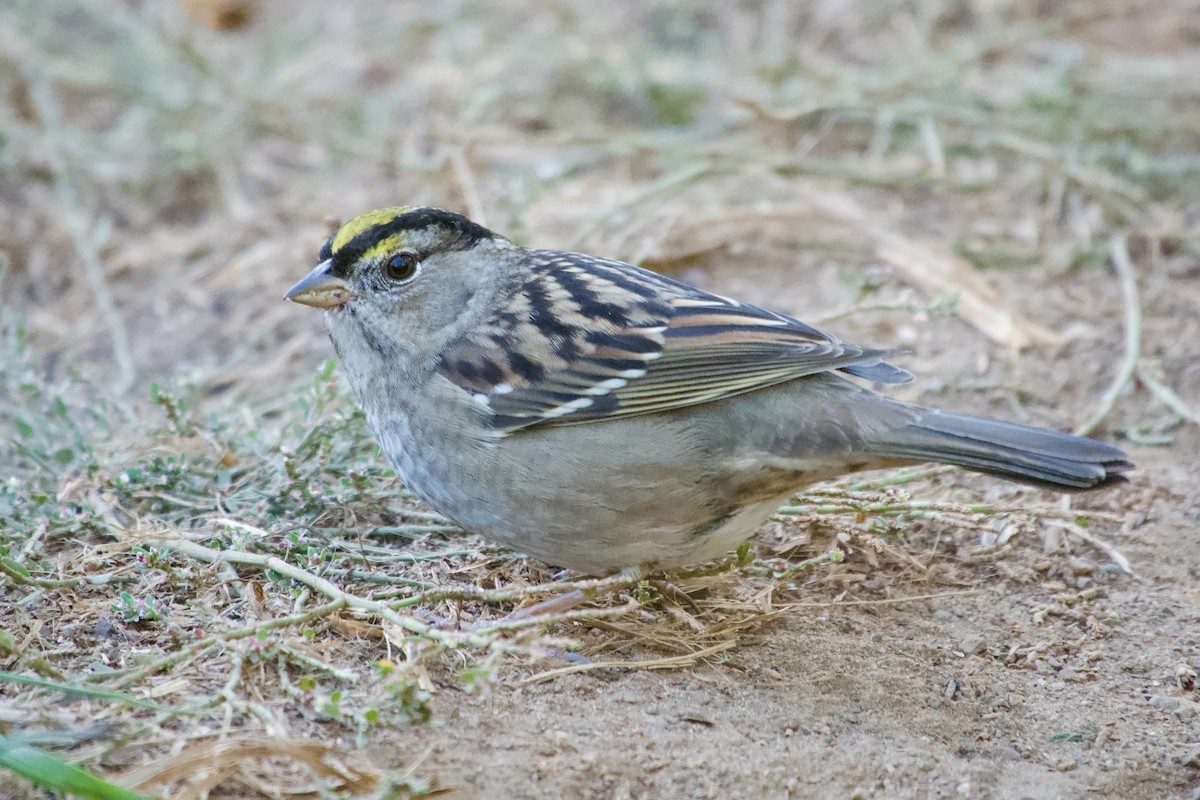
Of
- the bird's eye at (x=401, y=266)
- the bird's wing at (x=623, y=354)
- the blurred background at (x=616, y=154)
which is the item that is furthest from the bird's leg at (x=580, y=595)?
the blurred background at (x=616, y=154)

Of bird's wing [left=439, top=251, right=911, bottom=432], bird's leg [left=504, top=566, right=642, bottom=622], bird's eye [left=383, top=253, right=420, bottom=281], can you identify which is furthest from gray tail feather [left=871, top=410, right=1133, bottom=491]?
bird's eye [left=383, top=253, right=420, bottom=281]

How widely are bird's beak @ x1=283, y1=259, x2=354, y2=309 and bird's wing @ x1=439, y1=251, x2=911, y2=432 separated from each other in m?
0.39

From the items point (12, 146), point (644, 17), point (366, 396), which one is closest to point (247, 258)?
point (12, 146)

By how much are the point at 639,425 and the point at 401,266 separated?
912 millimetres

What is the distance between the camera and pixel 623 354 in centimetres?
355

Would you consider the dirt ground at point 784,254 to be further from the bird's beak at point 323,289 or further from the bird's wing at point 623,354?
the bird's beak at point 323,289

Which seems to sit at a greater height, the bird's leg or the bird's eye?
the bird's eye

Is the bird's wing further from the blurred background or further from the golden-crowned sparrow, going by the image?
the blurred background

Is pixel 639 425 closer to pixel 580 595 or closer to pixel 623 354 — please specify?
pixel 623 354

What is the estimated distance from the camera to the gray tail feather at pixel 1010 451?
10.5 feet

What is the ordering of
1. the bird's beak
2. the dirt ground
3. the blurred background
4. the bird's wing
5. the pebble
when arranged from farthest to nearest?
1. the blurred background
2. the bird's beak
3. the bird's wing
4. the pebble
5. the dirt ground

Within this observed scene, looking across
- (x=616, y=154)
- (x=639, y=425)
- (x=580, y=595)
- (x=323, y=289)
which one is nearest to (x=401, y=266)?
(x=323, y=289)

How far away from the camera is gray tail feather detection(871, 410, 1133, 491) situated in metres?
3.20

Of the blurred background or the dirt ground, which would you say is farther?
the blurred background
